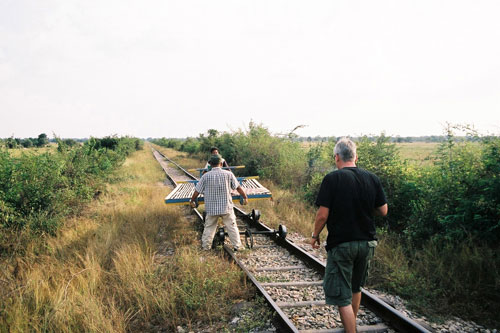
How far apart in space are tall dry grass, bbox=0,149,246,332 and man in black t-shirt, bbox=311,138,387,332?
1651 mm

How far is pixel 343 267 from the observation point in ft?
9.41

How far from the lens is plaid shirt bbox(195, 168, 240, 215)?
5488 millimetres

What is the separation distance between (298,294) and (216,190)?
234 centimetres

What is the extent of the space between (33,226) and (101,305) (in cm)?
407

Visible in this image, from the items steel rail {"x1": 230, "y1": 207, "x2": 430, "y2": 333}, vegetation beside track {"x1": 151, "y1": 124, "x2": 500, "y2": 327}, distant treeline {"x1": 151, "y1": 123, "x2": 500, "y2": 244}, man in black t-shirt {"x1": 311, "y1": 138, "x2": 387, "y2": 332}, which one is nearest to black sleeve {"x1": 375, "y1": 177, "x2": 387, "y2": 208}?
man in black t-shirt {"x1": 311, "y1": 138, "x2": 387, "y2": 332}

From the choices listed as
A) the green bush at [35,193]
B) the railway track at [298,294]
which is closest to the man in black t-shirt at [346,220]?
the railway track at [298,294]

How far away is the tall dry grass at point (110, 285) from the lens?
11.5ft

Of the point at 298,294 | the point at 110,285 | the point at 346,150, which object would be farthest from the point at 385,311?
the point at 110,285

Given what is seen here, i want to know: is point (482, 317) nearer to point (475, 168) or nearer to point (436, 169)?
point (475, 168)

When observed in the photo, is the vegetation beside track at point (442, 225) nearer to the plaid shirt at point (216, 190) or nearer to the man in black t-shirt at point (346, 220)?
the man in black t-shirt at point (346, 220)

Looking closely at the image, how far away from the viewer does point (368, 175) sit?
2.93 meters

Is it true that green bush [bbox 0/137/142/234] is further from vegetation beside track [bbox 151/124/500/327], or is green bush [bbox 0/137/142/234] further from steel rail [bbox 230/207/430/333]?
steel rail [bbox 230/207/430/333]

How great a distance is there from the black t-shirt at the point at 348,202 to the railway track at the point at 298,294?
1.21 meters

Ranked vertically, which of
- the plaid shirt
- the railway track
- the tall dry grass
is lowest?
the railway track
